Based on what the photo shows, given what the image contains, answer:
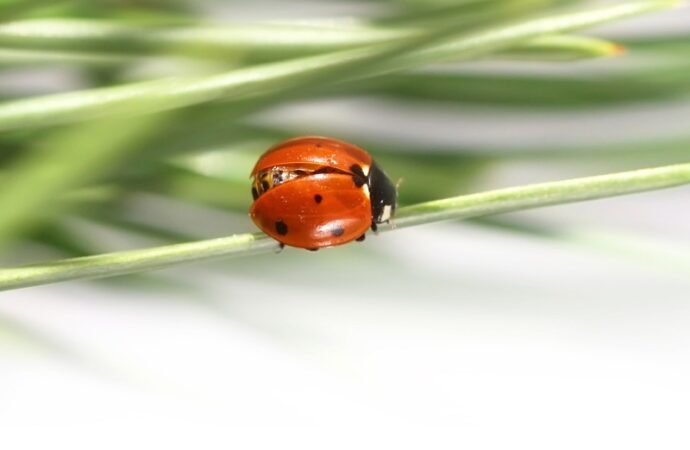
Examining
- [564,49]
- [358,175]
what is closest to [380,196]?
[358,175]

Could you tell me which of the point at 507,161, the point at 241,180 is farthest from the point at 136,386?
the point at 507,161

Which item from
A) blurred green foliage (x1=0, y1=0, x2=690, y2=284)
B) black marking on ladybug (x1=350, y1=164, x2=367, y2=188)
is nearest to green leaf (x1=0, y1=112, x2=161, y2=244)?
blurred green foliage (x1=0, y1=0, x2=690, y2=284)

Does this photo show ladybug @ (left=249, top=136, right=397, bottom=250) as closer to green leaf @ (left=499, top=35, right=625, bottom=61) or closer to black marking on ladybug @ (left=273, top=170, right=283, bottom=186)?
black marking on ladybug @ (left=273, top=170, right=283, bottom=186)

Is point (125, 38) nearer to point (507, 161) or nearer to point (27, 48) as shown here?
point (27, 48)

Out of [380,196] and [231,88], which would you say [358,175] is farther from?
[231,88]

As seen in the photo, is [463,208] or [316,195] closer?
[463,208]

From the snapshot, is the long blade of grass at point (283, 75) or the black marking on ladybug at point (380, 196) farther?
the black marking on ladybug at point (380, 196)

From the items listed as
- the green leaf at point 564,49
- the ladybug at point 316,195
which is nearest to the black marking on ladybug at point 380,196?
the ladybug at point 316,195

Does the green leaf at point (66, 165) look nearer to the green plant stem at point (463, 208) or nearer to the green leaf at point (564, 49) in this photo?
the green plant stem at point (463, 208)
